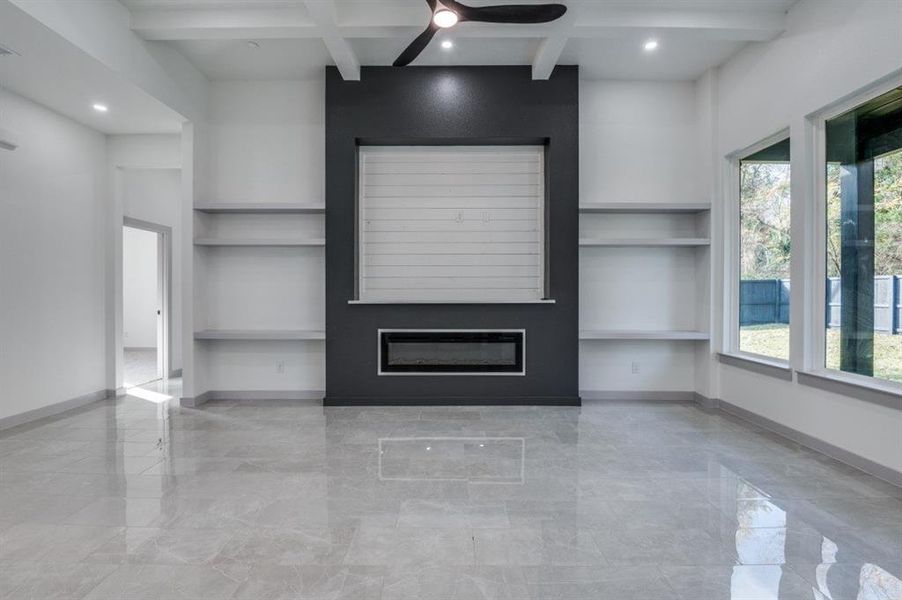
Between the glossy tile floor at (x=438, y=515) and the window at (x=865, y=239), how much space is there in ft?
2.79

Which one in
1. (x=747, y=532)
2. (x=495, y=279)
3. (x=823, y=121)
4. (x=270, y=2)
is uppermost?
(x=270, y=2)

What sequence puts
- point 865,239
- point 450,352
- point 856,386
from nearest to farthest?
point 856,386
point 865,239
point 450,352

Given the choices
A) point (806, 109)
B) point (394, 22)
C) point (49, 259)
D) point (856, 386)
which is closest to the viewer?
point (856, 386)

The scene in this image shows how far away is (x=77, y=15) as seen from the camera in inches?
135

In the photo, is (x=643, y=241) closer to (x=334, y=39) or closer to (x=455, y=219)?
(x=455, y=219)

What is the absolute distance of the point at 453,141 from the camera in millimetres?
5008

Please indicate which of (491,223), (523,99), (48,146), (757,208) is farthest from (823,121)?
(48,146)

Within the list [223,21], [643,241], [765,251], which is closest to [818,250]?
[765,251]

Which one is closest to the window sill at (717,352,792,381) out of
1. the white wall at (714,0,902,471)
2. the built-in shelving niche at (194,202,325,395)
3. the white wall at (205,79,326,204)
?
the white wall at (714,0,902,471)

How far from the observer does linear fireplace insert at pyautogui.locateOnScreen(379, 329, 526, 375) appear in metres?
5.00

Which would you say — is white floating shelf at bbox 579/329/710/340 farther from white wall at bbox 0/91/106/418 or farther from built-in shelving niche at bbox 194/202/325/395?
white wall at bbox 0/91/106/418

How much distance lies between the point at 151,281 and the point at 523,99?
9076mm

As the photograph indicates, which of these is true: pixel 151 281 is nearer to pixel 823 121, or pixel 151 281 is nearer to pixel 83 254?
pixel 83 254

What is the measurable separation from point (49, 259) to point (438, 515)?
4719mm
